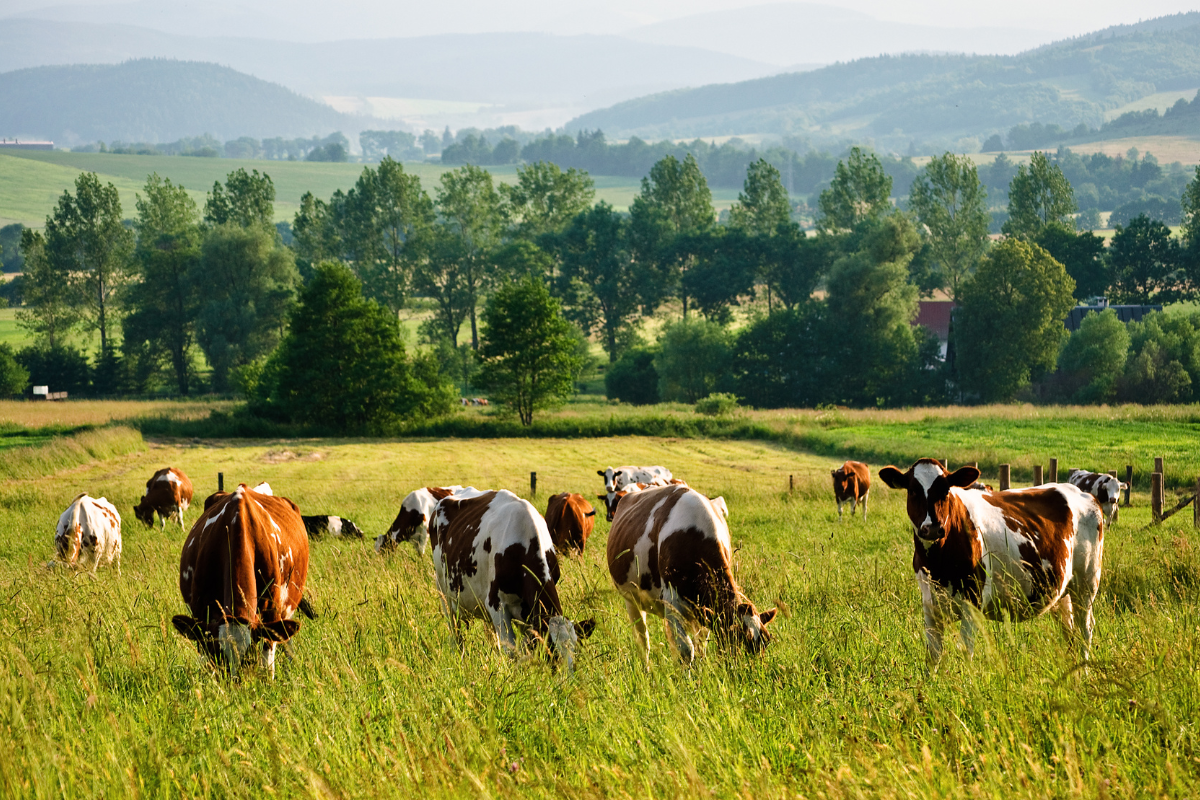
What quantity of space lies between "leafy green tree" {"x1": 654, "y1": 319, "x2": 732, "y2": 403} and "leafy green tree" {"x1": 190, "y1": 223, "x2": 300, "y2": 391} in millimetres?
30790

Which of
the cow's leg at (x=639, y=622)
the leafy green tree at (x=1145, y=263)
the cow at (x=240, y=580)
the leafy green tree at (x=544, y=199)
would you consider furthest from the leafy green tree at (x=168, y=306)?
the leafy green tree at (x=1145, y=263)

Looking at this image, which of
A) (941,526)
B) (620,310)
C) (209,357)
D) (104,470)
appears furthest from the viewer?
(620,310)

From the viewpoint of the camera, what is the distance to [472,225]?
89562 millimetres

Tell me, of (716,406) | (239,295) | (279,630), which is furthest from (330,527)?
(239,295)

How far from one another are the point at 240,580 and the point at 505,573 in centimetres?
207

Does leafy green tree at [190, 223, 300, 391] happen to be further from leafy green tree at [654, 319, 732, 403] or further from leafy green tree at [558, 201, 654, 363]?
leafy green tree at [654, 319, 732, 403]

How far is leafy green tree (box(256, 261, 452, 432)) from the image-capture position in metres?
50.2

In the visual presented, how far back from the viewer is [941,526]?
261 inches

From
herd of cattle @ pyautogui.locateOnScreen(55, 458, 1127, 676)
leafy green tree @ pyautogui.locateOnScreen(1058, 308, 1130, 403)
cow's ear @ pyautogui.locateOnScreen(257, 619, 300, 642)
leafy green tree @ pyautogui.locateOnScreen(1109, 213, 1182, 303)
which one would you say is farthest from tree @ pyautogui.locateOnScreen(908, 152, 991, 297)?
cow's ear @ pyautogui.locateOnScreen(257, 619, 300, 642)

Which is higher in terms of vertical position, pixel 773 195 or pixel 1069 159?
pixel 1069 159

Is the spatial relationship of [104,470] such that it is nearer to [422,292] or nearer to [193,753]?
[193,753]

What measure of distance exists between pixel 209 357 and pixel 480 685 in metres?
74.2

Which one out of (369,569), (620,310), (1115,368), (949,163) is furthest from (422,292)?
(369,569)

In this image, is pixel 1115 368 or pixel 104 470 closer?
pixel 104 470
